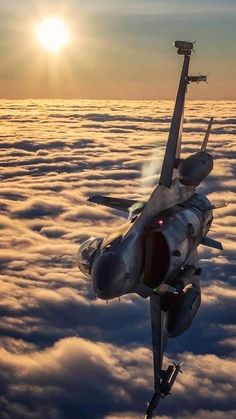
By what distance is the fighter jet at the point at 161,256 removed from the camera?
61.8 feet

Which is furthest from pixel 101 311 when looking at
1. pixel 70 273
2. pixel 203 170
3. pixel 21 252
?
pixel 203 170

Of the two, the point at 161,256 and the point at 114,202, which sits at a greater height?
the point at 114,202

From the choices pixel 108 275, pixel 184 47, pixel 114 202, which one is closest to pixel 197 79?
pixel 184 47

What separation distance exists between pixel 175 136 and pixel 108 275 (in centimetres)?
1069

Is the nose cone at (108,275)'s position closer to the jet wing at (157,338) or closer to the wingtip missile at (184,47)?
the jet wing at (157,338)

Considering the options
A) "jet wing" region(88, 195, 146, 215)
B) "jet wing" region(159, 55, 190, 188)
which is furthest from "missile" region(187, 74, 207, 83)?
"jet wing" region(88, 195, 146, 215)

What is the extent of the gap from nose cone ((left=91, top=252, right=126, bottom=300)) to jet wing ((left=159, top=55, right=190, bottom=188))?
21.6 feet

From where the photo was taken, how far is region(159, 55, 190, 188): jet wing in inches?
939

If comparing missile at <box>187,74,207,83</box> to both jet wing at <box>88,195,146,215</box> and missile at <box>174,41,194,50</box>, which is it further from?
jet wing at <box>88,195,146,215</box>

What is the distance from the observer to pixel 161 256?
68.6 feet

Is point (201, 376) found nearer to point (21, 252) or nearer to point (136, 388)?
point (136, 388)

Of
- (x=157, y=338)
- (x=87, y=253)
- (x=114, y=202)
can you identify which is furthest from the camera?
(x=114, y=202)

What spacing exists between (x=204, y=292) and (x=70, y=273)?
24724 millimetres

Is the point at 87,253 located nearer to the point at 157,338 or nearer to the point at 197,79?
the point at 157,338
